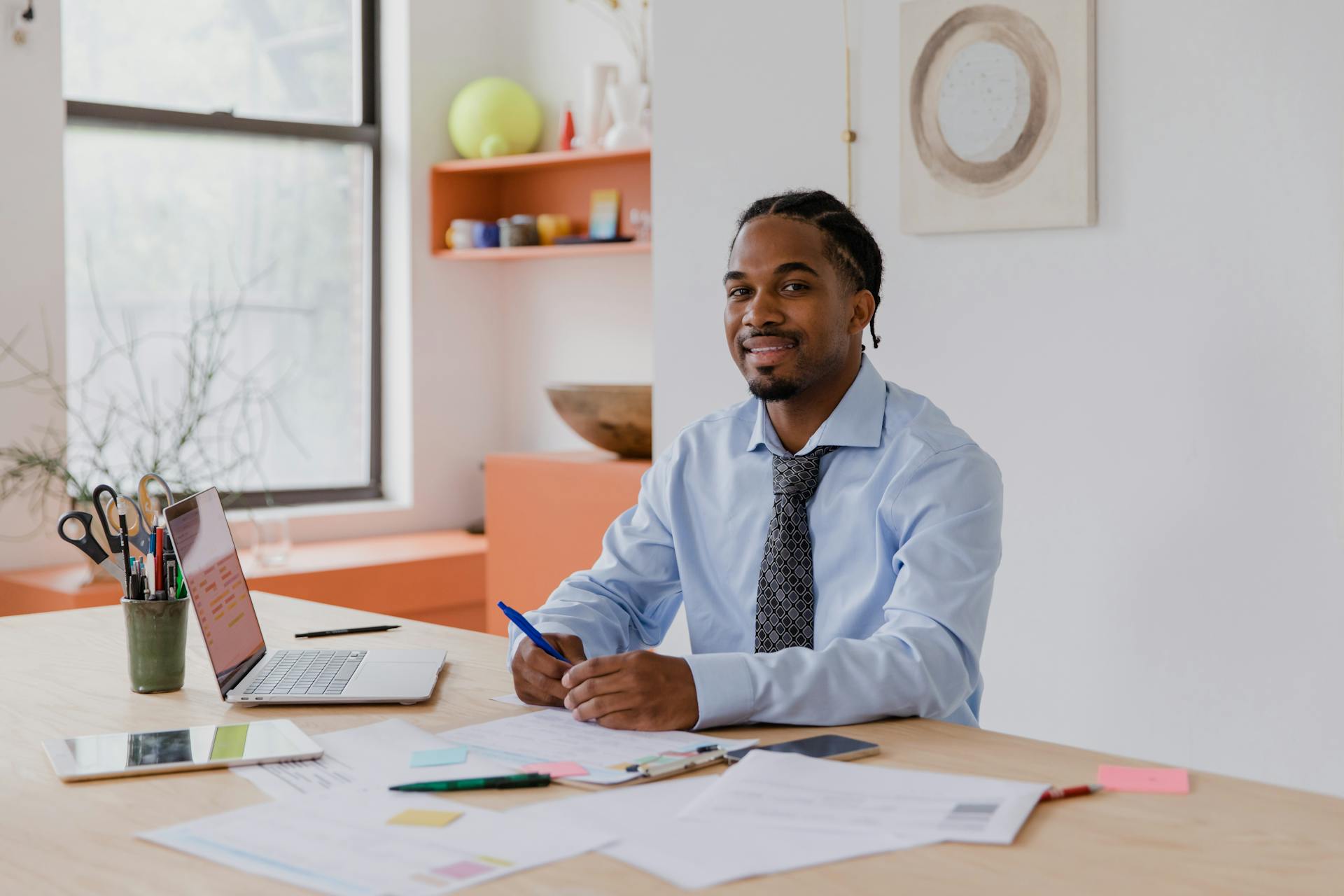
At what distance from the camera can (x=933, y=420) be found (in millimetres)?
1830

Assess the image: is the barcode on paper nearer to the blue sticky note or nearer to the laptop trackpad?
the blue sticky note

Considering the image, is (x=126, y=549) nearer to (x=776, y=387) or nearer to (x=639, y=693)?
(x=639, y=693)

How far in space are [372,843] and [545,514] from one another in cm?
267

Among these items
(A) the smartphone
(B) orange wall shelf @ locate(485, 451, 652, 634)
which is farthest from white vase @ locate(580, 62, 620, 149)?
(A) the smartphone

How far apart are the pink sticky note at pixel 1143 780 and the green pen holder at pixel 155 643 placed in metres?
1.03

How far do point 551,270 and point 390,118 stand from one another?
27.7 inches

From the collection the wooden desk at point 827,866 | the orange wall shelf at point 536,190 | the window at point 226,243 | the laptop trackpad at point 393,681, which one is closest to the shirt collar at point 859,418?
the wooden desk at point 827,866

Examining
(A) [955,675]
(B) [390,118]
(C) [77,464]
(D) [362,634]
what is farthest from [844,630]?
(B) [390,118]

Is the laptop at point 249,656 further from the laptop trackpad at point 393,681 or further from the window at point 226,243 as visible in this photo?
the window at point 226,243

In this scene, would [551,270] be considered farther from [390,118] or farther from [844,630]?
[844,630]

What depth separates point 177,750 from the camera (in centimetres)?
138

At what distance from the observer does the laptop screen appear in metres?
1.58

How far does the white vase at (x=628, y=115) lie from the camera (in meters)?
4.07

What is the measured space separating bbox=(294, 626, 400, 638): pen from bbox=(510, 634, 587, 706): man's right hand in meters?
0.47
